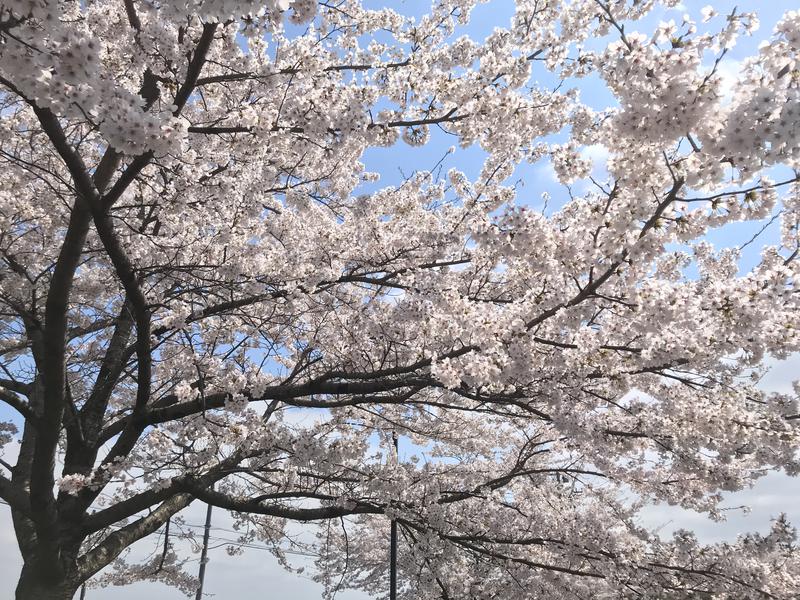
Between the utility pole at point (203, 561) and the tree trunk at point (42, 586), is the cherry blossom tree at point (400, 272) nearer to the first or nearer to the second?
the tree trunk at point (42, 586)

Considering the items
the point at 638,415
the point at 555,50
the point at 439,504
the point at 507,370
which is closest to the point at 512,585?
the point at 439,504

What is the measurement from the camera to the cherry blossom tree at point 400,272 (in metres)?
3.54

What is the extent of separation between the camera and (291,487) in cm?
833

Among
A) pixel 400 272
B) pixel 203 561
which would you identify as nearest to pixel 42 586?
pixel 400 272

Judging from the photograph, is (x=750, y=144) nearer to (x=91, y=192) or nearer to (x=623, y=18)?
(x=623, y=18)

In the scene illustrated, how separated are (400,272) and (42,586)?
5.87 meters

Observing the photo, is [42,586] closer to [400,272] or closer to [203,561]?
[400,272]

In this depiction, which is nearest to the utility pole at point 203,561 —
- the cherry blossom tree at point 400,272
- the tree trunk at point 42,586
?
the cherry blossom tree at point 400,272

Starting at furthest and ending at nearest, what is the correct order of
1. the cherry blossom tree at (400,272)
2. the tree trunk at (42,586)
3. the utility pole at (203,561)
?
the utility pole at (203,561), the tree trunk at (42,586), the cherry blossom tree at (400,272)

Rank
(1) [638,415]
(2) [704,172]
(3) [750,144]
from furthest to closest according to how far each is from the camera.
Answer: (1) [638,415], (2) [704,172], (3) [750,144]

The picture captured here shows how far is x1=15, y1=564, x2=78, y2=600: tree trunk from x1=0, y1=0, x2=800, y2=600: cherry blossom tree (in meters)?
0.03

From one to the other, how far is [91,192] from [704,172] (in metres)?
4.82

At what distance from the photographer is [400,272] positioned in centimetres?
639

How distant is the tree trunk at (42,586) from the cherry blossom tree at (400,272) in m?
0.03
